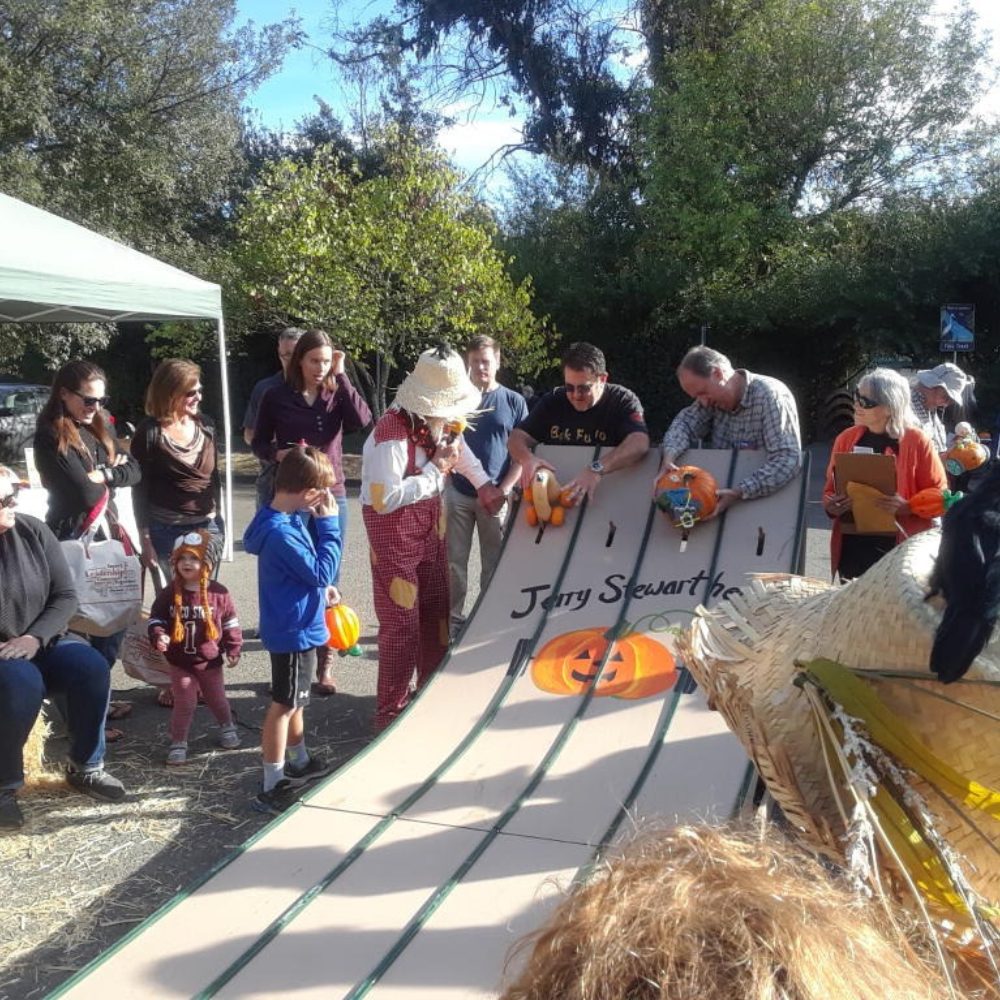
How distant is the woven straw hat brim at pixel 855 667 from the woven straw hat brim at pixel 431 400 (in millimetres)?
2515

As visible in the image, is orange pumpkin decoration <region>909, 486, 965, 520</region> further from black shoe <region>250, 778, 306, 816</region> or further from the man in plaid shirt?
black shoe <region>250, 778, 306, 816</region>

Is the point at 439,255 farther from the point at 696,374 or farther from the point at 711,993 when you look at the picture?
the point at 711,993

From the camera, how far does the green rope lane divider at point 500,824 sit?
2.41 metres

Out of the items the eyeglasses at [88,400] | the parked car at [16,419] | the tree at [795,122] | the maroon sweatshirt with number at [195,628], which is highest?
the tree at [795,122]

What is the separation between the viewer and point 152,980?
93.0 inches

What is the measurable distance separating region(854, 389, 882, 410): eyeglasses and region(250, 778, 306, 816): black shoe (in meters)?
2.87

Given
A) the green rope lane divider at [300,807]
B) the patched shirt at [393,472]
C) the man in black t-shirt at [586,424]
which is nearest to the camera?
the green rope lane divider at [300,807]

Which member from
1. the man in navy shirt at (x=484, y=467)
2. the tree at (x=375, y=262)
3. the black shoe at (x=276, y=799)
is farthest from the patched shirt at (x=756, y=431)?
the tree at (x=375, y=262)

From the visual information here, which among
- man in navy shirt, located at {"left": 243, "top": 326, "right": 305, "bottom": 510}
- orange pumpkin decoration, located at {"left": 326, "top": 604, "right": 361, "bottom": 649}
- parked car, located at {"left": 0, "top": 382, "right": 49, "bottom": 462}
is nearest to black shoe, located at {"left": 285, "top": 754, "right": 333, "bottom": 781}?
orange pumpkin decoration, located at {"left": 326, "top": 604, "right": 361, "bottom": 649}

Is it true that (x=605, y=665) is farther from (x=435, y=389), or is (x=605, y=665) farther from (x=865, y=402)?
(x=865, y=402)

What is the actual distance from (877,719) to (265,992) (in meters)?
1.63

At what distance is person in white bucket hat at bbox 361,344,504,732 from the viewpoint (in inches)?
166

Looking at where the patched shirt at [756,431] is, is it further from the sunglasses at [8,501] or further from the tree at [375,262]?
the tree at [375,262]

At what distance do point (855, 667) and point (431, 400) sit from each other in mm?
3017
